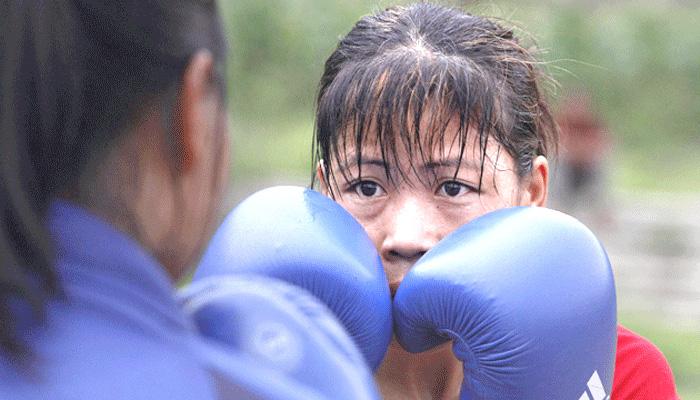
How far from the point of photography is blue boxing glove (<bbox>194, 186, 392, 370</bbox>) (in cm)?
161

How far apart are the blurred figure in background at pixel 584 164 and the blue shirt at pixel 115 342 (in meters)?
10.3

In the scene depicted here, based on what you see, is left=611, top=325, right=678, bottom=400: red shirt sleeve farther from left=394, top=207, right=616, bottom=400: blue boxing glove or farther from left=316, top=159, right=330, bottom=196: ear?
left=316, top=159, right=330, bottom=196: ear

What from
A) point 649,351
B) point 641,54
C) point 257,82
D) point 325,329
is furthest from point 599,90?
point 325,329

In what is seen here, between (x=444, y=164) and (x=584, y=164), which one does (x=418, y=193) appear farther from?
(x=584, y=164)

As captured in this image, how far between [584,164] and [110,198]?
426 inches

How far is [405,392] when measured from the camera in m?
1.87

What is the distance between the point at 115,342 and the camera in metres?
0.89

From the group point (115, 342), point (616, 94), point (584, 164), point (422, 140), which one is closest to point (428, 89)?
point (422, 140)

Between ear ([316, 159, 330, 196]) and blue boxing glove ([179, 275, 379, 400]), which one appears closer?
blue boxing glove ([179, 275, 379, 400])

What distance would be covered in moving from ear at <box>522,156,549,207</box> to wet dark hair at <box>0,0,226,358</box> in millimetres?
1114

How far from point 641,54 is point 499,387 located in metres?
8.71

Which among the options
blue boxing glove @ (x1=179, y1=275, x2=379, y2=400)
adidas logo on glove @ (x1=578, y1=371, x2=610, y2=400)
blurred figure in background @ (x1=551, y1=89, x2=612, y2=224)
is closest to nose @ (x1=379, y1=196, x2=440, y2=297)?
adidas logo on glove @ (x1=578, y1=371, x2=610, y2=400)

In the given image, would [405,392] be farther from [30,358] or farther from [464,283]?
[30,358]

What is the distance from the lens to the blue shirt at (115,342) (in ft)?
2.89
